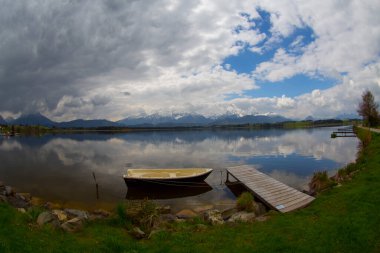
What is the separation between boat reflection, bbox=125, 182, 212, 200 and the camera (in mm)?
27922

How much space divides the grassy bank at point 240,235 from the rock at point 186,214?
6.21m

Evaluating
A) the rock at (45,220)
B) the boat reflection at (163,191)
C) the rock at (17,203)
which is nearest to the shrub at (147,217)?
the rock at (45,220)

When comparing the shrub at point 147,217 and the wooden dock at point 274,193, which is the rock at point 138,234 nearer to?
the shrub at point 147,217

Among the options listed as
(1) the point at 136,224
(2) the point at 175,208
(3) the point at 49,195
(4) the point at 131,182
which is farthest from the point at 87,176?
(1) the point at 136,224

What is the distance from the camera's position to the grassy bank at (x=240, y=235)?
33.2 feet

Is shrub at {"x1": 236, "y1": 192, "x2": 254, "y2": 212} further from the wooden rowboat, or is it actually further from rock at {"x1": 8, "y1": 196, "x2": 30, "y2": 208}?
rock at {"x1": 8, "y1": 196, "x2": 30, "y2": 208}

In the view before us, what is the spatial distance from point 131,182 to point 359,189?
2178 centimetres

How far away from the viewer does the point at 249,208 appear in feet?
58.7

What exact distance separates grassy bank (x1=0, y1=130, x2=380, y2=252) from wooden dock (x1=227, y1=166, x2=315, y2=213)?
2.52 metres

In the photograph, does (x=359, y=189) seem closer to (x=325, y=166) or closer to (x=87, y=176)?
(x=325, y=166)

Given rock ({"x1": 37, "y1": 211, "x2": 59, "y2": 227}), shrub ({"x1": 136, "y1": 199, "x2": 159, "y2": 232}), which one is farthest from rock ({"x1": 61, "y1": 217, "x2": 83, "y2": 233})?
shrub ({"x1": 136, "y1": 199, "x2": 159, "y2": 232})

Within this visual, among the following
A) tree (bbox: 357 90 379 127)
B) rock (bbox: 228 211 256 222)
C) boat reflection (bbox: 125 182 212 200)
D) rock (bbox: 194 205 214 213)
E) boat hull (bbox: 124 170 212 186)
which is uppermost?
tree (bbox: 357 90 379 127)

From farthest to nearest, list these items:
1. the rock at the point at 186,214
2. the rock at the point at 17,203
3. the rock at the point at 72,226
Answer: the rock at the point at 17,203 < the rock at the point at 186,214 < the rock at the point at 72,226

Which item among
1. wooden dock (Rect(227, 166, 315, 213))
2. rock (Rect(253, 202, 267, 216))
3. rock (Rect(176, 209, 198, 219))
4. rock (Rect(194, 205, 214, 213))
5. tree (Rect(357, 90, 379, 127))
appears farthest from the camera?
tree (Rect(357, 90, 379, 127))
